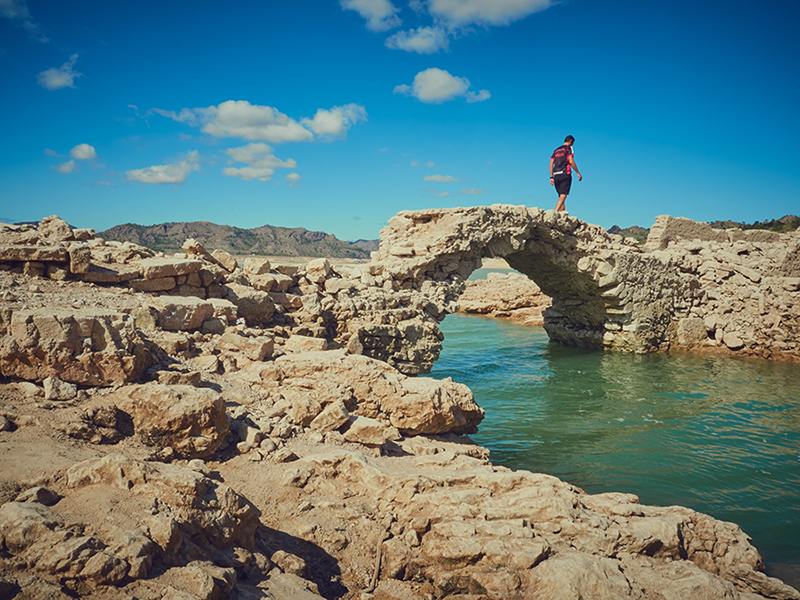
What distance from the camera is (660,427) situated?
9.37 metres

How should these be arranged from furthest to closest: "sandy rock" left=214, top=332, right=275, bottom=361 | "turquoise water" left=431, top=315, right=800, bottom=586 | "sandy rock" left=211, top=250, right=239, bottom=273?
"sandy rock" left=211, top=250, right=239, bottom=273 < "turquoise water" left=431, top=315, right=800, bottom=586 < "sandy rock" left=214, top=332, right=275, bottom=361

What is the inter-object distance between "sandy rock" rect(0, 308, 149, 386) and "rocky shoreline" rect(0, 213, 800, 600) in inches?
0.6

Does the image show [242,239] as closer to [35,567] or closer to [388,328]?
[388,328]

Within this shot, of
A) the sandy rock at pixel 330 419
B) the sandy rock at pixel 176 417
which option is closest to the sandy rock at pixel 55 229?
the sandy rock at pixel 176 417

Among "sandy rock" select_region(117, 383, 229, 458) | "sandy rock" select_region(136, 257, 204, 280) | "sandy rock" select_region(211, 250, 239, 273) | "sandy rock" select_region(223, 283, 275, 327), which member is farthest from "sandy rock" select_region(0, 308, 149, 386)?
"sandy rock" select_region(211, 250, 239, 273)

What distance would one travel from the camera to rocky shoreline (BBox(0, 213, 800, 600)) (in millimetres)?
2639

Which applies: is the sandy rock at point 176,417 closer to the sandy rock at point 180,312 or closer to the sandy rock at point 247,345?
the sandy rock at point 247,345

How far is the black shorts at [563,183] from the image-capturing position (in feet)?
41.8

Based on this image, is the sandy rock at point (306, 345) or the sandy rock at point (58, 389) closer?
the sandy rock at point (58, 389)

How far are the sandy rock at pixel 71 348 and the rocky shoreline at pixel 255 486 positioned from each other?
0.05 ft

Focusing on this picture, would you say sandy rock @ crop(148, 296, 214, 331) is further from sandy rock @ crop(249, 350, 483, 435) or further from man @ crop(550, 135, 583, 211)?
man @ crop(550, 135, 583, 211)

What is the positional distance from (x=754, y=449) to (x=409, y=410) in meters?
6.58

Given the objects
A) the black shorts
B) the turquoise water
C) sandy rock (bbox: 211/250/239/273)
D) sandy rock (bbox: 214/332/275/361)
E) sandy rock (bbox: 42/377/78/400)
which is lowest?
the turquoise water

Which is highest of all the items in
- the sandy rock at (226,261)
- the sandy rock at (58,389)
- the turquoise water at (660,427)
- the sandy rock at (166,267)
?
the sandy rock at (226,261)
